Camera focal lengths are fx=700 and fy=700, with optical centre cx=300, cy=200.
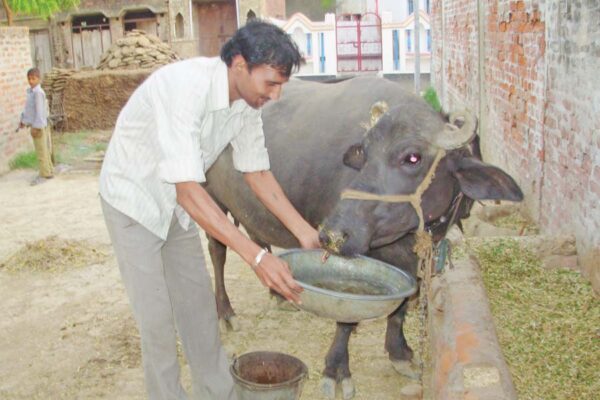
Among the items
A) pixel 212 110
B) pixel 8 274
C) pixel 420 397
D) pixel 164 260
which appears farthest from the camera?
pixel 8 274

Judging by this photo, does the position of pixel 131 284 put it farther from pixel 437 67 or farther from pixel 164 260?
pixel 437 67

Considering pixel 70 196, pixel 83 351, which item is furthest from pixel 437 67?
pixel 83 351

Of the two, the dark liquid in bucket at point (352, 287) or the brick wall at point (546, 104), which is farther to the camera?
the brick wall at point (546, 104)

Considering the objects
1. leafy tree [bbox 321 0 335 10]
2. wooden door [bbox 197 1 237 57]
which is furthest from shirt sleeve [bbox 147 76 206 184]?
leafy tree [bbox 321 0 335 10]

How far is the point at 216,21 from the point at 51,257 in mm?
19129

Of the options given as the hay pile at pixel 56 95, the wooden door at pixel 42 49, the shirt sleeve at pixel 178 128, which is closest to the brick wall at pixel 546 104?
the shirt sleeve at pixel 178 128

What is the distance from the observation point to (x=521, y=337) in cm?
357

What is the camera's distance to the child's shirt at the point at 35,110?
10.8m

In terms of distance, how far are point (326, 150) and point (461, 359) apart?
1.57 metres

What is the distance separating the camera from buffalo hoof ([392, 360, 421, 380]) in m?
4.19

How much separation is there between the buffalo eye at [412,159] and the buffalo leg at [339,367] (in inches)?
46.5

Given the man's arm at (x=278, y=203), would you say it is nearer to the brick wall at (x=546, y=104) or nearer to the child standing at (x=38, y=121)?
the brick wall at (x=546, y=104)

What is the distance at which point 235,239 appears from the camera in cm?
275

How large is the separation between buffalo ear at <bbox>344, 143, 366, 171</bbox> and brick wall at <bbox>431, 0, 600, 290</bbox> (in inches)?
62.6
